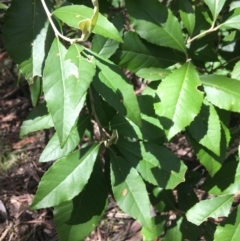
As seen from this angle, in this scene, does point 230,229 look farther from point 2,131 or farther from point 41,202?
point 2,131

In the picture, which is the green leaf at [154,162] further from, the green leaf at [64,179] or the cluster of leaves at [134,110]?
the green leaf at [64,179]

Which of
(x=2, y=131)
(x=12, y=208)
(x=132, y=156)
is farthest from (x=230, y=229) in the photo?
(x=2, y=131)

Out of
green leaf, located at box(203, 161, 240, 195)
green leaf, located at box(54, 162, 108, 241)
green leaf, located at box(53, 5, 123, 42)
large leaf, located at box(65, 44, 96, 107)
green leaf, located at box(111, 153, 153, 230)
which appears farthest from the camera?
green leaf, located at box(203, 161, 240, 195)

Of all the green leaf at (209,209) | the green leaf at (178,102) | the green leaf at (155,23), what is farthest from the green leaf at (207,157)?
the green leaf at (155,23)

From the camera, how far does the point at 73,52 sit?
1207 millimetres

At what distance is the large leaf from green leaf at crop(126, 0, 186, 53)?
0.45m

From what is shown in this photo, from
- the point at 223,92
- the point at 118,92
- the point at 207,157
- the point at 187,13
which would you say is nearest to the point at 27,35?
the point at 118,92

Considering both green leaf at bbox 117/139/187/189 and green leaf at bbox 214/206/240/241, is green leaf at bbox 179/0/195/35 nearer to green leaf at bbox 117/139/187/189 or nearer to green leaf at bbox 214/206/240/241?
green leaf at bbox 117/139/187/189

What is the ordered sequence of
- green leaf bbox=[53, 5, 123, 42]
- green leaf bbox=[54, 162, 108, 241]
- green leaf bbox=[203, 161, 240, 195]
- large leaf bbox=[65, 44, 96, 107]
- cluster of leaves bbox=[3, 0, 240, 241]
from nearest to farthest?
large leaf bbox=[65, 44, 96, 107] → green leaf bbox=[53, 5, 123, 42] → cluster of leaves bbox=[3, 0, 240, 241] → green leaf bbox=[54, 162, 108, 241] → green leaf bbox=[203, 161, 240, 195]

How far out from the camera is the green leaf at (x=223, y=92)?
148cm

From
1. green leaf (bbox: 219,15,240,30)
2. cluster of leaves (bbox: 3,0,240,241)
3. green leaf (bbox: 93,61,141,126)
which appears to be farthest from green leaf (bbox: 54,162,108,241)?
green leaf (bbox: 219,15,240,30)

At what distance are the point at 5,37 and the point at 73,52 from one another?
364 mm

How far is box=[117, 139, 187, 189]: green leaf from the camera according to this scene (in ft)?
5.22

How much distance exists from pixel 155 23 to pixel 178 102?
1.22 ft
